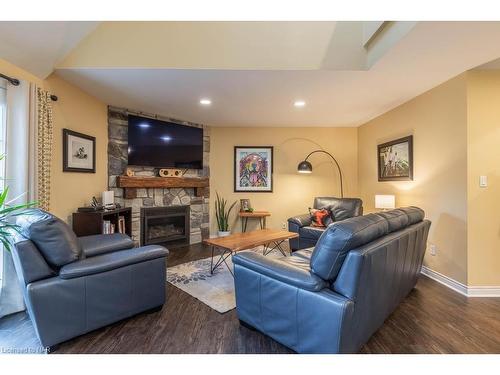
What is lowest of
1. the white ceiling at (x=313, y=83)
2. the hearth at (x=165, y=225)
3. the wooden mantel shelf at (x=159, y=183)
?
the hearth at (x=165, y=225)

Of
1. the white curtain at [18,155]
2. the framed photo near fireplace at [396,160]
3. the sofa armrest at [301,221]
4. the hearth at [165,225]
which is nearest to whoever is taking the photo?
the white curtain at [18,155]

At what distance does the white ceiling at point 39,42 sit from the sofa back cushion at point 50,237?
1566 millimetres

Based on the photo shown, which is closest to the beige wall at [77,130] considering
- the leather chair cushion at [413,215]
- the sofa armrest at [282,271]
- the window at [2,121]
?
the window at [2,121]

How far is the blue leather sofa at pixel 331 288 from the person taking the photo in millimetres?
1376

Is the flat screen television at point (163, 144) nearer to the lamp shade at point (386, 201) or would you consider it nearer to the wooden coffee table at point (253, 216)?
the wooden coffee table at point (253, 216)

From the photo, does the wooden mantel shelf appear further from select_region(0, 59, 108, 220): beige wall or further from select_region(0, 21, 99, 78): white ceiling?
select_region(0, 21, 99, 78): white ceiling

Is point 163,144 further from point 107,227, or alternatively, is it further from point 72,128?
point 107,227

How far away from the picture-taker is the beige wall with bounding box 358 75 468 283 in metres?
2.60

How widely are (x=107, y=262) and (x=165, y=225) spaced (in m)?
2.69
